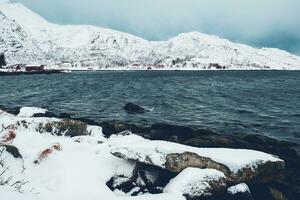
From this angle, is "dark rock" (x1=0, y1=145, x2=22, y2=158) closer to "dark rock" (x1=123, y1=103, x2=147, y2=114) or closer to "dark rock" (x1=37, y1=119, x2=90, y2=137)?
"dark rock" (x1=37, y1=119, x2=90, y2=137)

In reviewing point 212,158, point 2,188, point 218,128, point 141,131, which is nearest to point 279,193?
point 212,158

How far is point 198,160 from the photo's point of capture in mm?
15672

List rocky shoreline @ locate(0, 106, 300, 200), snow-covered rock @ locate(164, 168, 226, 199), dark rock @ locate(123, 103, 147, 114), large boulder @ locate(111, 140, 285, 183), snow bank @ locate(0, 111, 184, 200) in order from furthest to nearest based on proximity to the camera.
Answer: dark rock @ locate(123, 103, 147, 114) < large boulder @ locate(111, 140, 285, 183) < rocky shoreline @ locate(0, 106, 300, 200) < snow-covered rock @ locate(164, 168, 226, 199) < snow bank @ locate(0, 111, 184, 200)

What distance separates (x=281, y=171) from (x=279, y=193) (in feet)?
4.67

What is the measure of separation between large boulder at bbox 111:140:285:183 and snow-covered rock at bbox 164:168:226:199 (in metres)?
0.53

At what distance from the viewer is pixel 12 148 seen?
15.0 meters

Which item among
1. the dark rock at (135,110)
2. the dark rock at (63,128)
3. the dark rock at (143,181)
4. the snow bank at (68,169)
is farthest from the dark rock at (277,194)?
the dark rock at (135,110)

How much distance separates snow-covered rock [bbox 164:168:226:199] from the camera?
14117 mm

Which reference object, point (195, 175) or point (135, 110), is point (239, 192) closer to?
point (195, 175)

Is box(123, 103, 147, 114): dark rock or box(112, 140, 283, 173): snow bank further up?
box(112, 140, 283, 173): snow bank

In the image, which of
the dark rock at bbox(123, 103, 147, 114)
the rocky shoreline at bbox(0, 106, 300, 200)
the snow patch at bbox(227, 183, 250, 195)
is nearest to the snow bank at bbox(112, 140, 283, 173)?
the rocky shoreline at bbox(0, 106, 300, 200)

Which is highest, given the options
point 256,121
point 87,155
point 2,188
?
point 2,188

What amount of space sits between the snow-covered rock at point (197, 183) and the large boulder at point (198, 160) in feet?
1.75

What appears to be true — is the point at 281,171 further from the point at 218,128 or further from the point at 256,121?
the point at 256,121
